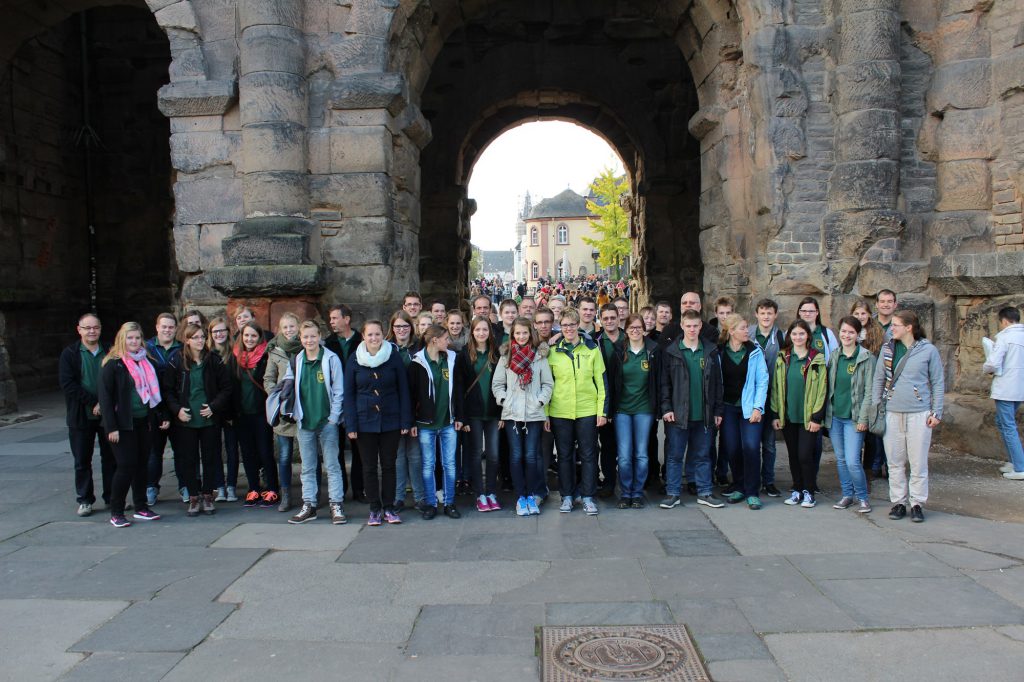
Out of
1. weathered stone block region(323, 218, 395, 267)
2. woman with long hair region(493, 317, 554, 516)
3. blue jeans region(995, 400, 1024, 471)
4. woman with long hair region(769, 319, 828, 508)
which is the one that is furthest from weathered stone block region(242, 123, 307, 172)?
blue jeans region(995, 400, 1024, 471)

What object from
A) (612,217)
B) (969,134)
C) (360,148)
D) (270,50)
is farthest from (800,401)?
(612,217)

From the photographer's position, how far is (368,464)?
630cm

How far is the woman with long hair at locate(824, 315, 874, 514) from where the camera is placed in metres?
6.34

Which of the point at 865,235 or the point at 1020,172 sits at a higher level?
the point at 1020,172

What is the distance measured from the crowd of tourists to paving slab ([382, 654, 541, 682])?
2.44m

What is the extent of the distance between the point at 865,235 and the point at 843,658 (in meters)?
6.00

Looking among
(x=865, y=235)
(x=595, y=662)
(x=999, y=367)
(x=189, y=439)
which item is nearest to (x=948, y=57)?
(x=865, y=235)

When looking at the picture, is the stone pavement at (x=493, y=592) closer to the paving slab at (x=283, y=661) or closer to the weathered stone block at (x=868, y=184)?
the paving slab at (x=283, y=661)

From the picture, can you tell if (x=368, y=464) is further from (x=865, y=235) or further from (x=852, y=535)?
(x=865, y=235)

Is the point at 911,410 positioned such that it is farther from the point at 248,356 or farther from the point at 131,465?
the point at 131,465

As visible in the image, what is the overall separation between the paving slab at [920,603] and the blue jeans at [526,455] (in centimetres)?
245

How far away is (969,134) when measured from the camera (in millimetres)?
8758

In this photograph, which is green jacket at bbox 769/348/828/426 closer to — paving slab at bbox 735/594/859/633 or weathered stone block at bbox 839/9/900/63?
paving slab at bbox 735/594/859/633

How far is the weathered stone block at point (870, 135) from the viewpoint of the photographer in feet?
28.5
